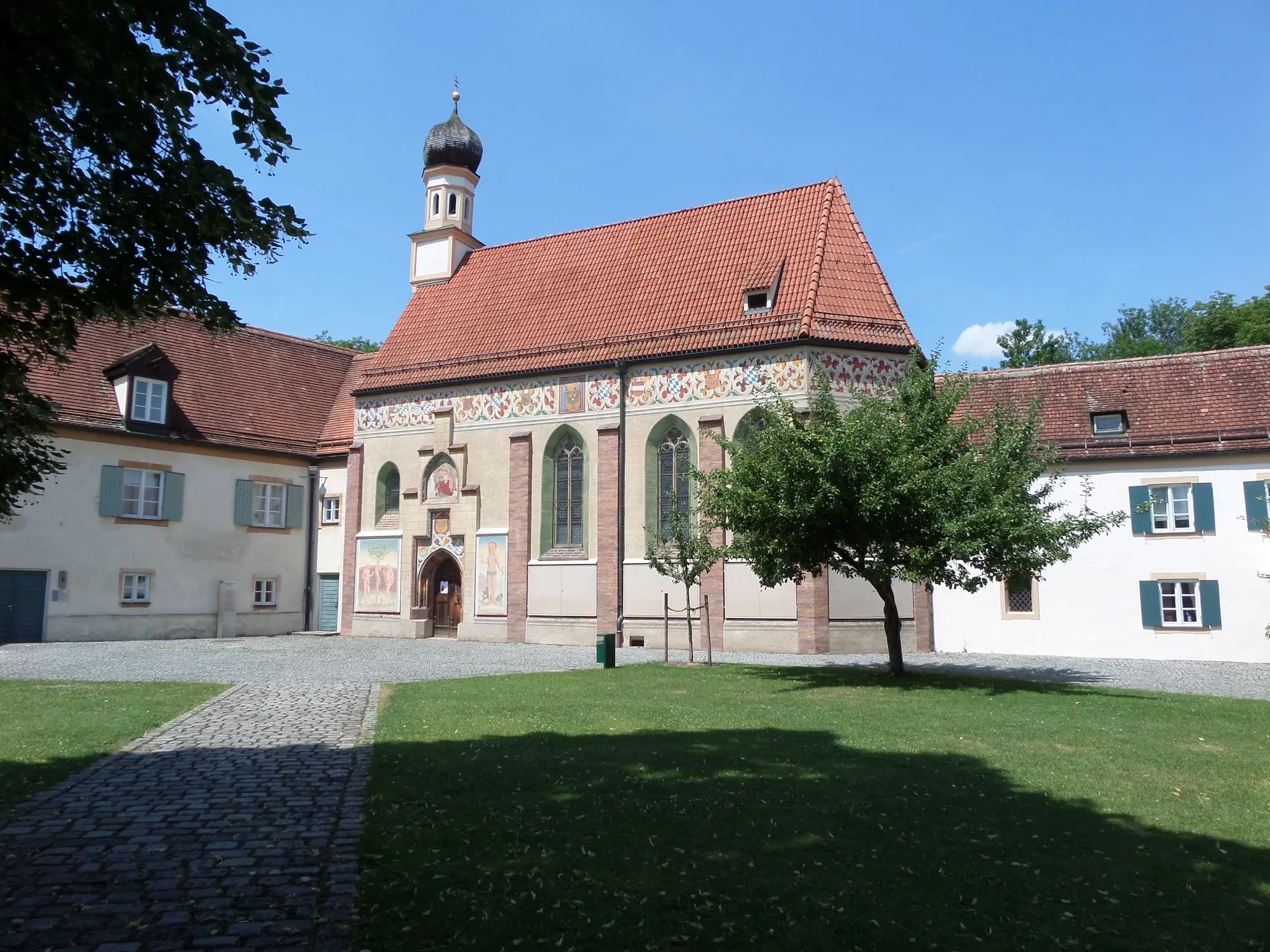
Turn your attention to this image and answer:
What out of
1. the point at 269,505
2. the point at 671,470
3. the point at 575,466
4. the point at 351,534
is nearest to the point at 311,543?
the point at 269,505

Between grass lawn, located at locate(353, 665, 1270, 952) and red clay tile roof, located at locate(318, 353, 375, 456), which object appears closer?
grass lawn, located at locate(353, 665, 1270, 952)

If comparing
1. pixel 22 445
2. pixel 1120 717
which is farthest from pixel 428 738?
pixel 1120 717

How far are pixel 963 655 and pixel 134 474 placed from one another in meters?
23.5

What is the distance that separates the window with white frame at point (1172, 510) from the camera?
23.7 metres

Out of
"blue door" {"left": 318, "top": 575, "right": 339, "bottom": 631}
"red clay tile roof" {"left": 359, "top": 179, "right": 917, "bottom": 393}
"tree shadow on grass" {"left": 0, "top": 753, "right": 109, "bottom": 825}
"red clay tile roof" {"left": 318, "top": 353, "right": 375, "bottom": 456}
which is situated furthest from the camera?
"red clay tile roof" {"left": 318, "top": 353, "right": 375, "bottom": 456}

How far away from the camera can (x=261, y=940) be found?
4.75 metres

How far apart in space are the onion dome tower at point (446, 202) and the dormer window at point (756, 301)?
501 inches

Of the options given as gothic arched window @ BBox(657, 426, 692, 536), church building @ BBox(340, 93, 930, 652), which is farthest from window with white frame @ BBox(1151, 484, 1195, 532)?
gothic arched window @ BBox(657, 426, 692, 536)

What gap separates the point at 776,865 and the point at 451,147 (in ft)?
112

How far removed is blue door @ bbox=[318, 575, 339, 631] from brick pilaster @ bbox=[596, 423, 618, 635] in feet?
35.0

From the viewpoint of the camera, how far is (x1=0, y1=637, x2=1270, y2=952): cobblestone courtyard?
494 cm

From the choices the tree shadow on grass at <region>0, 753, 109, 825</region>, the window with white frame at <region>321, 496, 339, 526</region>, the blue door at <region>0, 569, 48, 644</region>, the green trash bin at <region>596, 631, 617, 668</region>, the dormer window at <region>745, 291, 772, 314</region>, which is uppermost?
the dormer window at <region>745, 291, 772, 314</region>

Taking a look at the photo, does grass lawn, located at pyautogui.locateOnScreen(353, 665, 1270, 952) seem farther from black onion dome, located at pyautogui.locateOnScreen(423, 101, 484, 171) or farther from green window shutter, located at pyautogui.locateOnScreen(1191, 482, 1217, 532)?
black onion dome, located at pyautogui.locateOnScreen(423, 101, 484, 171)

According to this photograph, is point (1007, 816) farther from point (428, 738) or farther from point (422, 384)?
point (422, 384)
